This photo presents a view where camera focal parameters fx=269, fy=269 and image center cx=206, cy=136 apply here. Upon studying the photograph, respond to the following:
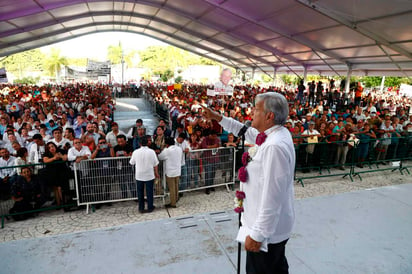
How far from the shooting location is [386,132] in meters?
7.94

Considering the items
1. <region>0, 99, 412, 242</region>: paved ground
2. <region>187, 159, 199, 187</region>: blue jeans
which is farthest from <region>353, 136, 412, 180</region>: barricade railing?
<region>187, 159, 199, 187</region>: blue jeans

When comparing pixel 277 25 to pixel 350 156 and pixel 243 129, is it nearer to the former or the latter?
pixel 350 156

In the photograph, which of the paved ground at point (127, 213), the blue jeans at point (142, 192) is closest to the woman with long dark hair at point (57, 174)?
the paved ground at point (127, 213)

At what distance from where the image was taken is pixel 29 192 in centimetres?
475

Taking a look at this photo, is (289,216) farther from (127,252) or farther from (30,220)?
(30,220)

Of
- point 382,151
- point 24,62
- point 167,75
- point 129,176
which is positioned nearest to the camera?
point 129,176

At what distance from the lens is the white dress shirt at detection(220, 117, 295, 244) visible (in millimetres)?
1822

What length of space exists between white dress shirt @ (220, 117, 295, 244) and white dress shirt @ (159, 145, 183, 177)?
10.3 feet

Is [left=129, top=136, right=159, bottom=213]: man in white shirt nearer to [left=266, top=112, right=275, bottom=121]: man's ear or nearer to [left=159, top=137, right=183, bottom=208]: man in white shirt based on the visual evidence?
[left=159, top=137, right=183, bottom=208]: man in white shirt

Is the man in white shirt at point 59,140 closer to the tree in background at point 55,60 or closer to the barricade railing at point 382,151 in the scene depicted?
the barricade railing at point 382,151

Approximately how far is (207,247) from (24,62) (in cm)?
7226

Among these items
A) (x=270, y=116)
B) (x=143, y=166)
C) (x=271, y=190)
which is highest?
(x=270, y=116)

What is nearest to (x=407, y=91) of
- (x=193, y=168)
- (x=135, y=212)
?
(x=193, y=168)

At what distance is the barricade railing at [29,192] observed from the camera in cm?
467
